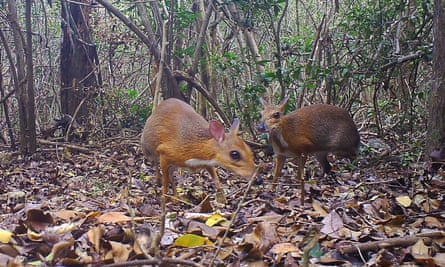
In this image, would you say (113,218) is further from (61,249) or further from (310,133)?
(310,133)

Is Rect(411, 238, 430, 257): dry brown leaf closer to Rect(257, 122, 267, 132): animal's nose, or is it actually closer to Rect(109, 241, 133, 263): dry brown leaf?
Rect(109, 241, 133, 263): dry brown leaf

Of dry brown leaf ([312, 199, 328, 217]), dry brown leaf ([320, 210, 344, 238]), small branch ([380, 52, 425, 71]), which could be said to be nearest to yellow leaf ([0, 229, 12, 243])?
dry brown leaf ([320, 210, 344, 238])

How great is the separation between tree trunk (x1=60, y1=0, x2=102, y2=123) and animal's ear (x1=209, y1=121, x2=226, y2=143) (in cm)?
539

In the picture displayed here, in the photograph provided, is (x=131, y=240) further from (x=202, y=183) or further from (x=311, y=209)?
(x=202, y=183)

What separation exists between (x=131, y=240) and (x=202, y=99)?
6983mm

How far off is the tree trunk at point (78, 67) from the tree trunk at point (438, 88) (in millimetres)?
6496

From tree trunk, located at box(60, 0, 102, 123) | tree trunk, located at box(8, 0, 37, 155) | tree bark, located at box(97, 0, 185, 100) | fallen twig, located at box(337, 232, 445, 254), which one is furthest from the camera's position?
tree trunk, located at box(60, 0, 102, 123)

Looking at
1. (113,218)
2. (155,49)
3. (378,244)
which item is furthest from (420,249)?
(155,49)

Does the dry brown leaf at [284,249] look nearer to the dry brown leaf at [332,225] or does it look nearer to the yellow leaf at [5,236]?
the dry brown leaf at [332,225]

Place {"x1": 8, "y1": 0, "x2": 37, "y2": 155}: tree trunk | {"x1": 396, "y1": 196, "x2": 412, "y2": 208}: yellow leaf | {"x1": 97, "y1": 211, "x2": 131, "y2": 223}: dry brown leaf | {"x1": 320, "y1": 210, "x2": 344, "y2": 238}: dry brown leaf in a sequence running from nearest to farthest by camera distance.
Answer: {"x1": 320, "y1": 210, "x2": 344, "y2": 238}: dry brown leaf < {"x1": 97, "y1": 211, "x2": 131, "y2": 223}: dry brown leaf < {"x1": 396, "y1": 196, "x2": 412, "y2": 208}: yellow leaf < {"x1": 8, "y1": 0, "x2": 37, "y2": 155}: tree trunk

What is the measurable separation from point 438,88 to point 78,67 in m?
6.98

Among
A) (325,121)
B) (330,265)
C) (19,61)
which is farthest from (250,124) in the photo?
(330,265)

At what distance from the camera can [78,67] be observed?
33.1ft

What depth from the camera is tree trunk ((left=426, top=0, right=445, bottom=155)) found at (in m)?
4.58
